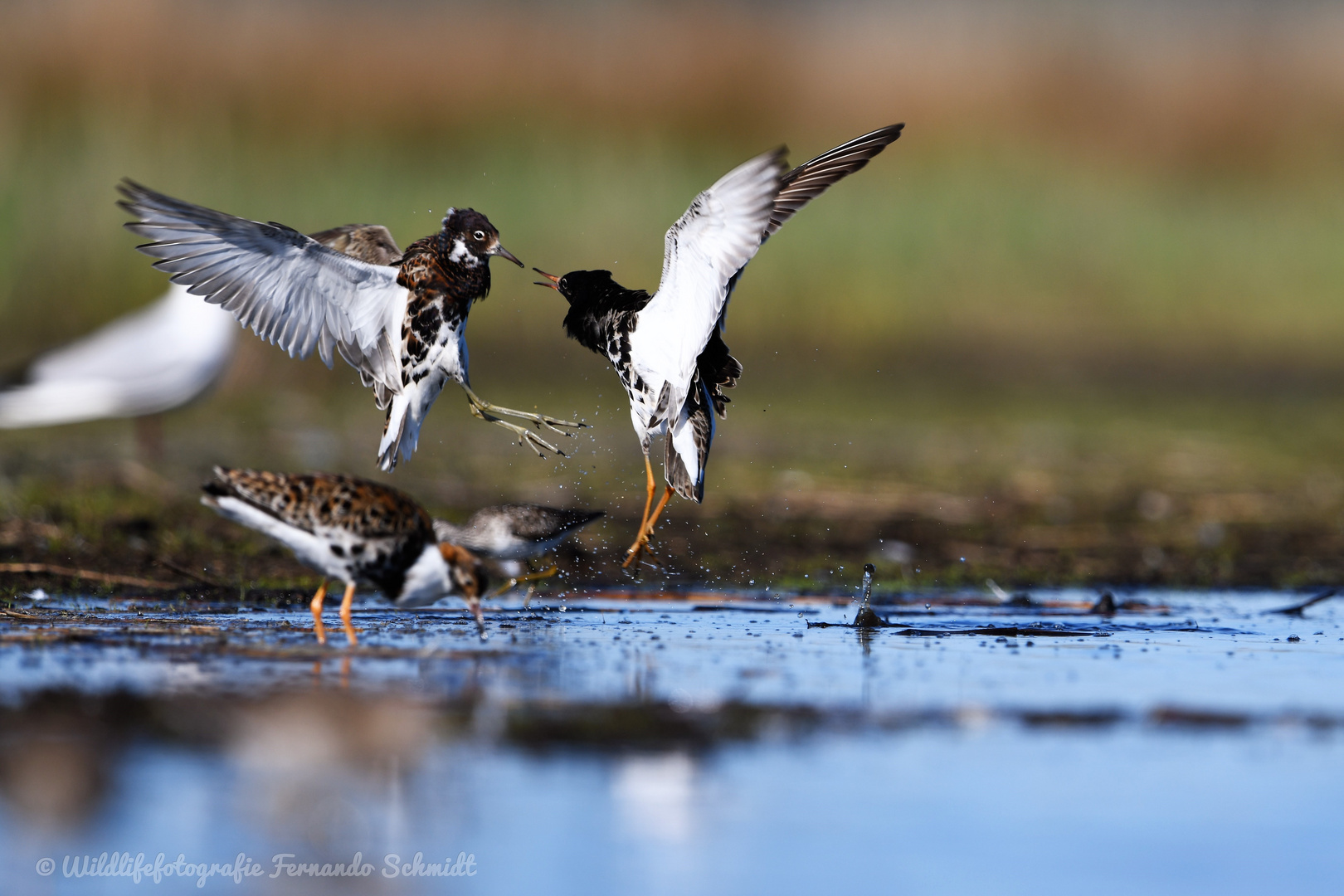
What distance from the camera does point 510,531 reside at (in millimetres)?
7027

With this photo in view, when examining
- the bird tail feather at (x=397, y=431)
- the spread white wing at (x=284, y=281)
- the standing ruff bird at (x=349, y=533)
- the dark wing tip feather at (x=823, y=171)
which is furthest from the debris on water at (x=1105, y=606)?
the spread white wing at (x=284, y=281)

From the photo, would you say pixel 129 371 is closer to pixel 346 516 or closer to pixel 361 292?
pixel 361 292

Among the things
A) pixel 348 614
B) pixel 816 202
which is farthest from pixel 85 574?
pixel 816 202

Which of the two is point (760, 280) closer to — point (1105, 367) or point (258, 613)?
point (1105, 367)

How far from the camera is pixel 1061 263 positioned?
66.1 feet

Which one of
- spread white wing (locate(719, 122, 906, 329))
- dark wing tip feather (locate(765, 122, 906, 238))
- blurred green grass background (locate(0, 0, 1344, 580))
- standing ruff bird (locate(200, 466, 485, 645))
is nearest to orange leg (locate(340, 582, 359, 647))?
standing ruff bird (locate(200, 466, 485, 645))

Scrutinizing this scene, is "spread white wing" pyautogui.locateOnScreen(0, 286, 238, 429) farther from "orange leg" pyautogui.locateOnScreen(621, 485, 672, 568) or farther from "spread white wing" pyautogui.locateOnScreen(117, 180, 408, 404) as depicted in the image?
"orange leg" pyautogui.locateOnScreen(621, 485, 672, 568)

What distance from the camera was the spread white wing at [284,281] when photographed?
698cm

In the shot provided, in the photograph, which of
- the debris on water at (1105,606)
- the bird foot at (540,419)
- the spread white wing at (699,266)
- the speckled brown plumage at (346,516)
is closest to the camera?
the speckled brown plumage at (346,516)

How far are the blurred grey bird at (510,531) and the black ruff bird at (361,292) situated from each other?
2.18 feet

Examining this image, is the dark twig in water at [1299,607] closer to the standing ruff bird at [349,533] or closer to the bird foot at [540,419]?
the bird foot at [540,419]

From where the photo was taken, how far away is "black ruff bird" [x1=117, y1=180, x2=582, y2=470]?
7.13 meters

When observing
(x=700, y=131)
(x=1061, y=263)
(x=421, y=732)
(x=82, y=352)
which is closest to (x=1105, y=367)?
(x=1061, y=263)

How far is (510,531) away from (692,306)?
1.17 meters
